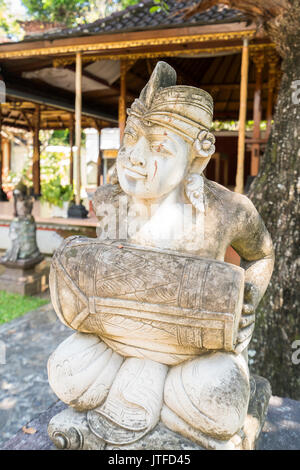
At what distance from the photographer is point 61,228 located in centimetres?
667

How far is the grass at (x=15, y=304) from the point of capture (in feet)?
16.8

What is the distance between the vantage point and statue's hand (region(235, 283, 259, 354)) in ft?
4.79

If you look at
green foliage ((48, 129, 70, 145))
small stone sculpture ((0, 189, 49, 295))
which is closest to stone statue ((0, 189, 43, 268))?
small stone sculpture ((0, 189, 49, 295))

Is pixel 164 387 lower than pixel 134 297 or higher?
Answer: lower

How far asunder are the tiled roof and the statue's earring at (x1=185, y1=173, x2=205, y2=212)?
3981 millimetres

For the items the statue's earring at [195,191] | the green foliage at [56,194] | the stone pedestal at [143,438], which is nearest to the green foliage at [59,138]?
Result: the green foliage at [56,194]

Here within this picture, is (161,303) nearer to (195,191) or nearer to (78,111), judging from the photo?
(195,191)

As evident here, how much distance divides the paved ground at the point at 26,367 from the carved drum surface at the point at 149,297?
1781 millimetres

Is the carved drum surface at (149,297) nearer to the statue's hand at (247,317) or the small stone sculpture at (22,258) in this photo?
the statue's hand at (247,317)

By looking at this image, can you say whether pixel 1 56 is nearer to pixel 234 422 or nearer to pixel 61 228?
pixel 61 228

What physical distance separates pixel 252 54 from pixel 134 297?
5797 mm

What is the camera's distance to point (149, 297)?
1.36m
